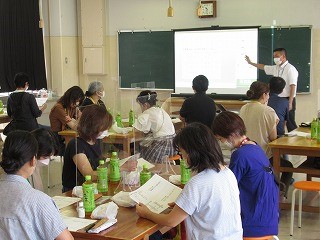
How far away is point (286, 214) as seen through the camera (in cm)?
527

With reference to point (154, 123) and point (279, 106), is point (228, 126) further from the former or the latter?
point (279, 106)

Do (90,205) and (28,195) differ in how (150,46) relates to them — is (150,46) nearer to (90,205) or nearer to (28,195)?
(90,205)

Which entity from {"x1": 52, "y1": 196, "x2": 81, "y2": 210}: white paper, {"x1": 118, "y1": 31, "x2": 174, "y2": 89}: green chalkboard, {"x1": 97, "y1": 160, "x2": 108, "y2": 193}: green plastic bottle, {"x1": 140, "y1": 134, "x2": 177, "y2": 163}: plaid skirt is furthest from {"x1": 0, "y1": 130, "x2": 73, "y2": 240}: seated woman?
{"x1": 118, "y1": 31, "x2": 174, "y2": 89}: green chalkboard

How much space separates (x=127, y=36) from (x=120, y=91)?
38.6 inches

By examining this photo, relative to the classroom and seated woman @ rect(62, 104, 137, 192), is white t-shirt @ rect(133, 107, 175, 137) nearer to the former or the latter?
seated woman @ rect(62, 104, 137, 192)

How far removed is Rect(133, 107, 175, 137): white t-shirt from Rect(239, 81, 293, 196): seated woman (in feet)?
2.61

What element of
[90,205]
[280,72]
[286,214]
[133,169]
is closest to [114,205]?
[90,205]

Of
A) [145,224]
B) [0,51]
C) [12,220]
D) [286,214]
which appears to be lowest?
[286,214]

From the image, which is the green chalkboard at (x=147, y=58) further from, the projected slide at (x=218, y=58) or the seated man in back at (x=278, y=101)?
the seated man in back at (x=278, y=101)

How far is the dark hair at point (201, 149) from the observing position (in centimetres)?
258

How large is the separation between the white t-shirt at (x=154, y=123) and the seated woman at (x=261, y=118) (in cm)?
79

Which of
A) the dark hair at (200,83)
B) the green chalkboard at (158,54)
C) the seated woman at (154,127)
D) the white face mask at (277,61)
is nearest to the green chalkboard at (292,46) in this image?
the green chalkboard at (158,54)

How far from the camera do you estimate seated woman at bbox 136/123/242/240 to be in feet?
8.34

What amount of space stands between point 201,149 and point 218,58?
20.4 ft
